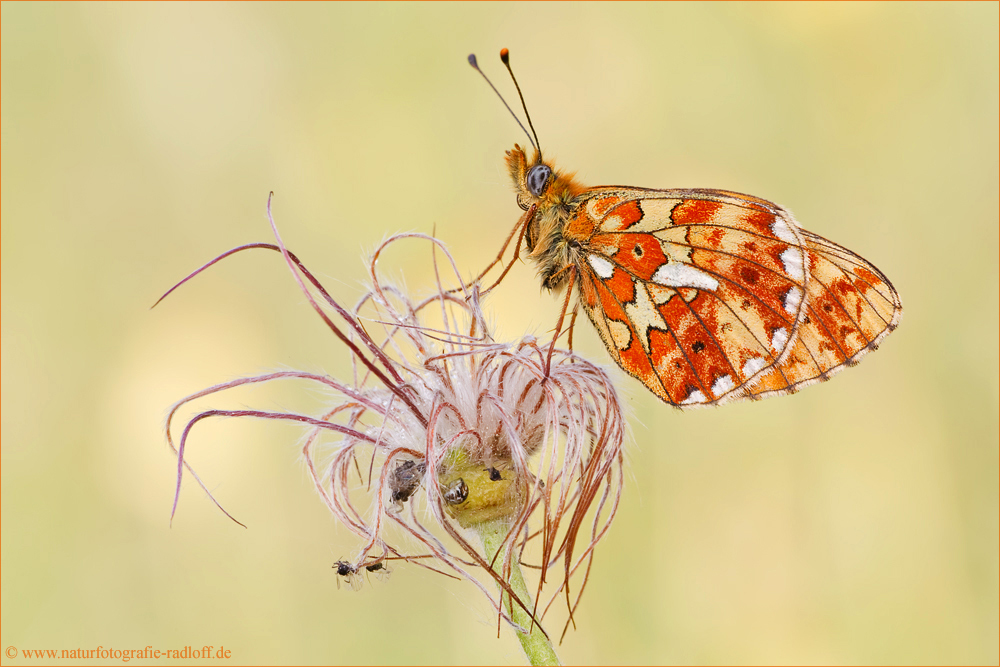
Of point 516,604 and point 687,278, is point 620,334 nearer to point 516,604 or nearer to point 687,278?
point 687,278

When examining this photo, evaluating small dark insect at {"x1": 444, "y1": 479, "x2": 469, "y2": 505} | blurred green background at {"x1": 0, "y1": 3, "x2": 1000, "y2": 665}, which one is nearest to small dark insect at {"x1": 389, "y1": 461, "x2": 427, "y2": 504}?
small dark insect at {"x1": 444, "y1": 479, "x2": 469, "y2": 505}

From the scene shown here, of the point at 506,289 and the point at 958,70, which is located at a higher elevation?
the point at 958,70

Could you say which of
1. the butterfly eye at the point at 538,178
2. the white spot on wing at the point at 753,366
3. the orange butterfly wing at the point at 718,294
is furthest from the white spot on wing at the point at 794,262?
the butterfly eye at the point at 538,178

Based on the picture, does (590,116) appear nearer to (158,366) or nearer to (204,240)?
(204,240)

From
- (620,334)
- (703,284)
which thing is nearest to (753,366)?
(703,284)

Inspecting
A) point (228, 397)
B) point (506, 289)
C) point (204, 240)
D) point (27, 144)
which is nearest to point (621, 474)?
point (506, 289)

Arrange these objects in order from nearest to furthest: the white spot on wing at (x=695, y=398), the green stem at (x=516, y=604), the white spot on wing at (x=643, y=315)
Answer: the green stem at (x=516, y=604) → the white spot on wing at (x=695, y=398) → the white spot on wing at (x=643, y=315)

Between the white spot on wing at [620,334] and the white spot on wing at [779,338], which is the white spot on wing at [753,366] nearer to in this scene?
the white spot on wing at [779,338]
